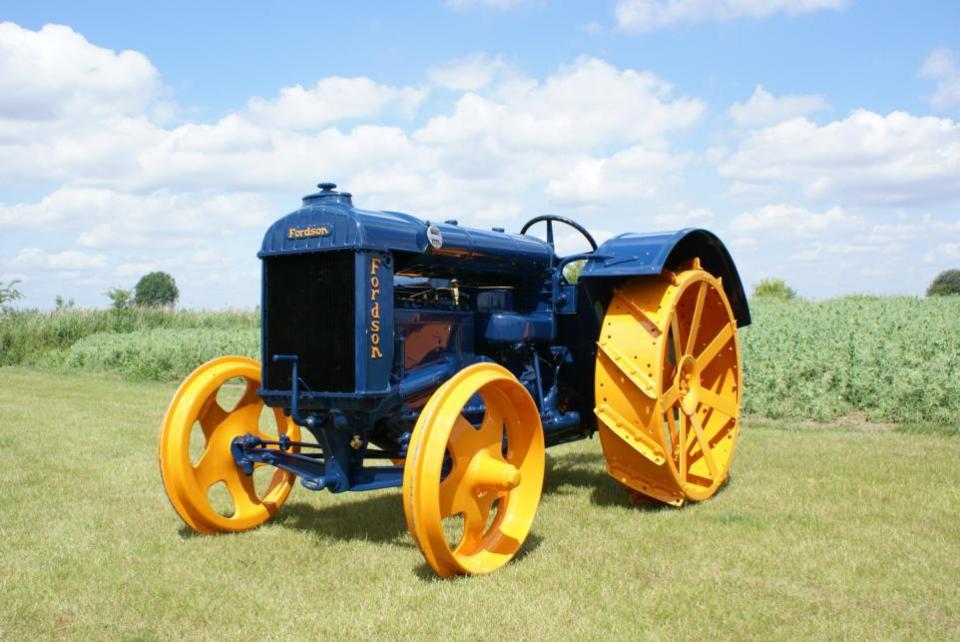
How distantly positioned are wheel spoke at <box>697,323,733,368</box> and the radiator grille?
104 inches

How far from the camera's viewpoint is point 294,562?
14.9 feet

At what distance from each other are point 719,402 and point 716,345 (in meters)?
0.43

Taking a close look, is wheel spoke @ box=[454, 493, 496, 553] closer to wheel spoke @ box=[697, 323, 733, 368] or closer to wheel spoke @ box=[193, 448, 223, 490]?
wheel spoke @ box=[193, 448, 223, 490]

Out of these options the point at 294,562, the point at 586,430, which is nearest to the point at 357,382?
the point at 294,562

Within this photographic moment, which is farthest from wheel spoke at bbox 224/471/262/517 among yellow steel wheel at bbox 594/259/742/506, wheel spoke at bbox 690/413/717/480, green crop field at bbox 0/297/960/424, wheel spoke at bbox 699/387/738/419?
green crop field at bbox 0/297/960/424

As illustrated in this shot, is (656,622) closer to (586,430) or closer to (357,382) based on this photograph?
(357,382)

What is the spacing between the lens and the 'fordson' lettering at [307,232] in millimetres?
4488

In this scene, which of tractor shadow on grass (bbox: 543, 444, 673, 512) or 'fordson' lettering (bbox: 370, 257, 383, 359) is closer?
'fordson' lettering (bbox: 370, 257, 383, 359)

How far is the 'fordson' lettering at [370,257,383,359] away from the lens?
4.41m

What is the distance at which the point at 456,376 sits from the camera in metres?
4.16

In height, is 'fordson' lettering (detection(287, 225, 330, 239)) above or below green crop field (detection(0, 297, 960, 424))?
above

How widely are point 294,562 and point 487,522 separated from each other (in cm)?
106

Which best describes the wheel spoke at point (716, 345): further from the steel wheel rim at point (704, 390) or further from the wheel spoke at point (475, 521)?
the wheel spoke at point (475, 521)

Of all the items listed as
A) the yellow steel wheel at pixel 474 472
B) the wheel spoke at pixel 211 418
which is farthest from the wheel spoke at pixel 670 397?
the wheel spoke at pixel 211 418
